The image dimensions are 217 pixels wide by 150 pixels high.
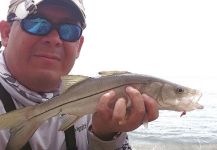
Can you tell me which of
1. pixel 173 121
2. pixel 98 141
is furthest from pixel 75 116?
pixel 173 121

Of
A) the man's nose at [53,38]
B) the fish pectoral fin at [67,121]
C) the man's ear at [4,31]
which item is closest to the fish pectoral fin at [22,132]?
the fish pectoral fin at [67,121]

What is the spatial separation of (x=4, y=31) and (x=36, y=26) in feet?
1.82

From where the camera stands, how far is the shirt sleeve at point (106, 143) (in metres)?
3.46

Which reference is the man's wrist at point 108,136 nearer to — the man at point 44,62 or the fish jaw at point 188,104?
the man at point 44,62

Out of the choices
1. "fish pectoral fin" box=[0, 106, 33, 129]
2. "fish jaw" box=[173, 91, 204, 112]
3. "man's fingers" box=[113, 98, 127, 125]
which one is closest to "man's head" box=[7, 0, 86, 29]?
"fish pectoral fin" box=[0, 106, 33, 129]

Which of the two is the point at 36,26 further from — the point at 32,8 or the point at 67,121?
the point at 67,121

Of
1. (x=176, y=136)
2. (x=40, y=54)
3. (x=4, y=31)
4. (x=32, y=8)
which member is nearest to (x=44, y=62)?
(x=40, y=54)

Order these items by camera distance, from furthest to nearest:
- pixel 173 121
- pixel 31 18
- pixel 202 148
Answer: pixel 173 121, pixel 202 148, pixel 31 18

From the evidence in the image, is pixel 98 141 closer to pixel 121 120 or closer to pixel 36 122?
pixel 121 120

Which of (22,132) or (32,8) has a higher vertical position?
(32,8)

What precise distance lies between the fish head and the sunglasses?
3.74 ft

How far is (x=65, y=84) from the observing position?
10.2 feet

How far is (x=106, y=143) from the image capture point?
3.45 meters

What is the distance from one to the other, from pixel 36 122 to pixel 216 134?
617 inches
